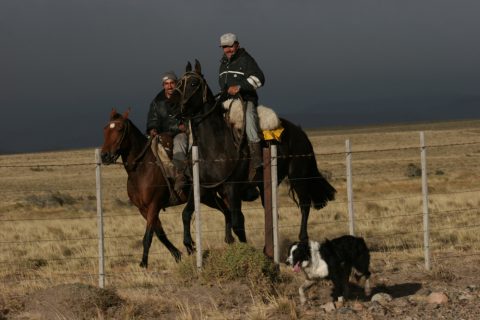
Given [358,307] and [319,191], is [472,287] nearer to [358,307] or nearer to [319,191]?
[358,307]

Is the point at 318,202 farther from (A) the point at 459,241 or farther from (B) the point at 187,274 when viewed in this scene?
(B) the point at 187,274

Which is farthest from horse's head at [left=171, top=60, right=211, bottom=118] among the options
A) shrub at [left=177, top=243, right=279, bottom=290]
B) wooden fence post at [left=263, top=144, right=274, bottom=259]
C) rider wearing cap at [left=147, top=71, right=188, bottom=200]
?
shrub at [left=177, top=243, right=279, bottom=290]

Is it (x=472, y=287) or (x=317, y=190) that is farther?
(x=317, y=190)

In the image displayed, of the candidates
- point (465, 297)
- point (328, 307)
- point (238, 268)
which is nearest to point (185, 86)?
point (238, 268)

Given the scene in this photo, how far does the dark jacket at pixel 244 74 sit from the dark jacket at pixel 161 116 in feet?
4.41

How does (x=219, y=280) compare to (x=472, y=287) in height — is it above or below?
above

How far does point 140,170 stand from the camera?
43.4ft

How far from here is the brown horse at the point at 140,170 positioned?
12914 mm

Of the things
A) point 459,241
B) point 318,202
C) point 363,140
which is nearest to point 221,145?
point 318,202

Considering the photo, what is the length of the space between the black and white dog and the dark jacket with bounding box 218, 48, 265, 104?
3.57 meters

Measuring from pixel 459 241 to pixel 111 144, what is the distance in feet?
22.1

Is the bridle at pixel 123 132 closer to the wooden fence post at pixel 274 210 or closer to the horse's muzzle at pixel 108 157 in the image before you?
the horse's muzzle at pixel 108 157

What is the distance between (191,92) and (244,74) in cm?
89

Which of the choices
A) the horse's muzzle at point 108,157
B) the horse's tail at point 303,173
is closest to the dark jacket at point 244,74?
the horse's tail at point 303,173
